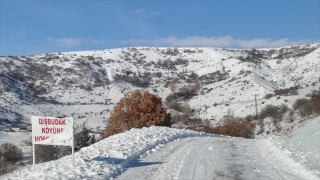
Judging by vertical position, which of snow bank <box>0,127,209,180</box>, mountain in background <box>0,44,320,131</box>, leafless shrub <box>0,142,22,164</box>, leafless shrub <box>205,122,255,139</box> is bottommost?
leafless shrub <box>0,142,22,164</box>

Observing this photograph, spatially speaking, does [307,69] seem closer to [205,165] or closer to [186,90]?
[186,90]

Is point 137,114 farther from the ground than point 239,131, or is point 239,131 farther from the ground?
point 137,114

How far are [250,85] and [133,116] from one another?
97.2 m

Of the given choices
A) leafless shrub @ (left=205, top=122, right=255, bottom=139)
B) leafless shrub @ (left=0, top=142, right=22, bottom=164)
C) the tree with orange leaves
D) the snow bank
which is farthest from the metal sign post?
leafless shrub @ (left=0, top=142, right=22, bottom=164)

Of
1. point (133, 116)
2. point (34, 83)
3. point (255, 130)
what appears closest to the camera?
point (133, 116)

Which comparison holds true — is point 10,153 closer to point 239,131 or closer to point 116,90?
point 239,131

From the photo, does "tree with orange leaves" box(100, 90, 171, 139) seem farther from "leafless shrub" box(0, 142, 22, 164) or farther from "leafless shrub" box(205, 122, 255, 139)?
"leafless shrub" box(0, 142, 22, 164)

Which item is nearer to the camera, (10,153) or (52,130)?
(52,130)

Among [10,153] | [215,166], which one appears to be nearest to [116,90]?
[10,153]

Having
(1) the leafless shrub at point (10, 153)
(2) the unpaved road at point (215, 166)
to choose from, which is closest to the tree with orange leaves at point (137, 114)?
(1) the leafless shrub at point (10, 153)

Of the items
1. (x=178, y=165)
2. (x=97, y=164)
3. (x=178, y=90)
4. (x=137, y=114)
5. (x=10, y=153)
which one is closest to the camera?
(x=97, y=164)

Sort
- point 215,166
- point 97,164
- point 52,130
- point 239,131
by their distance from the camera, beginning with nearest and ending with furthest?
point 97,164 → point 215,166 → point 52,130 → point 239,131

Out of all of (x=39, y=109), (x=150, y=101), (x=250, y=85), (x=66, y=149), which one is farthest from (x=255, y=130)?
(x=39, y=109)

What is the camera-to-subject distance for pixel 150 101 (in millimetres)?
52000
